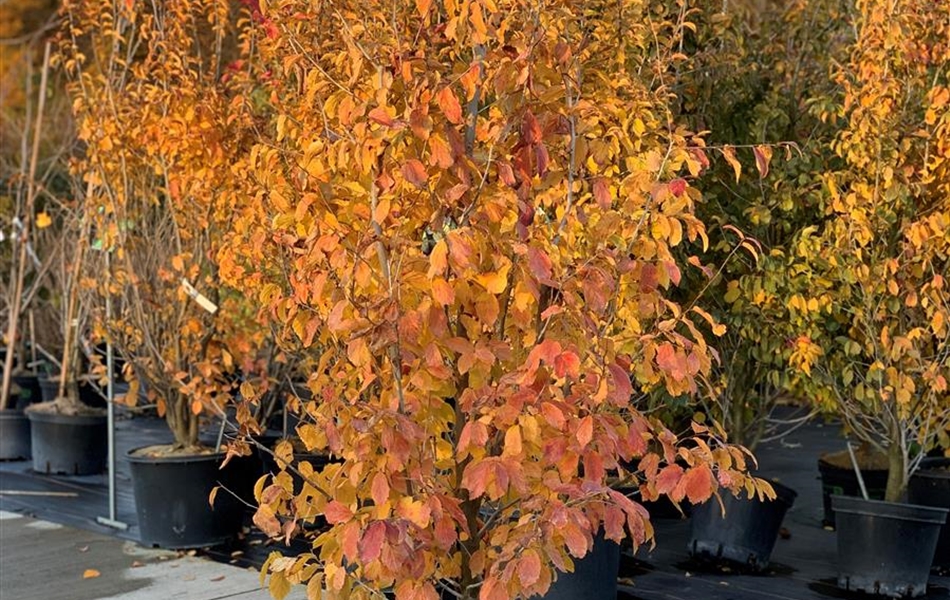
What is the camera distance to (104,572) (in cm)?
609

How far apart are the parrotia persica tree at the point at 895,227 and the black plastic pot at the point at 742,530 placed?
681 millimetres

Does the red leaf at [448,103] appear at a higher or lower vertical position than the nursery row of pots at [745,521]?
higher

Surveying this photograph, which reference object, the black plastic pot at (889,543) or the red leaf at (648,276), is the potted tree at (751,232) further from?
the red leaf at (648,276)

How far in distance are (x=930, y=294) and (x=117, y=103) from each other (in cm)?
414

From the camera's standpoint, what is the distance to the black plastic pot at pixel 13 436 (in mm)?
9523

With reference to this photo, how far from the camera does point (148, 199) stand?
6887mm

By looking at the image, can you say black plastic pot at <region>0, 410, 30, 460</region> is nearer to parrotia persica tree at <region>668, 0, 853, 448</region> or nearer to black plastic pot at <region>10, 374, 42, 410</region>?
black plastic pot at <region>10, 374, 42, 410</region>

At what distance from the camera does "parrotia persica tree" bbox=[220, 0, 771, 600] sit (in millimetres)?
2814

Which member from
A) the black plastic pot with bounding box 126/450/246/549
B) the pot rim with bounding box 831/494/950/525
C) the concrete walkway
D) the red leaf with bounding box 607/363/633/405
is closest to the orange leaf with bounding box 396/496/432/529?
the red leaf with bounding box 607/363/633/405

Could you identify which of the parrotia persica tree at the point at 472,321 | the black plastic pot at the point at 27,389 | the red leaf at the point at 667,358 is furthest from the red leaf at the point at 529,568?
the black plastic pot at the point at 27,389

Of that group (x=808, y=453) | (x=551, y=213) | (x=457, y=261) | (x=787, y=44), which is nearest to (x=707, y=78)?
(x=787, y=44)

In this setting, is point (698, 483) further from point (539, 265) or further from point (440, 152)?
point (440, 152)

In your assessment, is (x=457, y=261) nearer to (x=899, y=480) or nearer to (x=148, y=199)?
(x=899, y=480)

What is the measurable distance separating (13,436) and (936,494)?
21.5 ft
